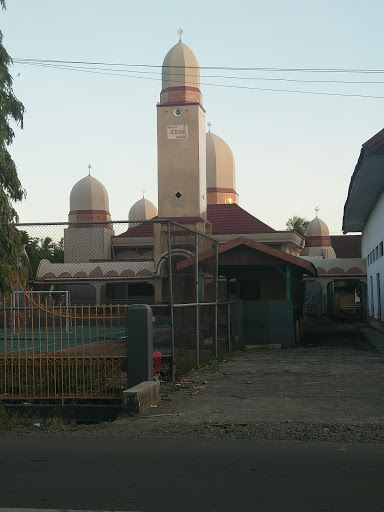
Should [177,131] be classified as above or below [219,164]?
below

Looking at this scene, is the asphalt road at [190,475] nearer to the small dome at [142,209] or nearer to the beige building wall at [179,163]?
the beige building wall at [179,163]

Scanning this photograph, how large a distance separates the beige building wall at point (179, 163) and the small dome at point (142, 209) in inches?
789

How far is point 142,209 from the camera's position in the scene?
68.3 meters

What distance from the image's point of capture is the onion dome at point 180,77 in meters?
46.9

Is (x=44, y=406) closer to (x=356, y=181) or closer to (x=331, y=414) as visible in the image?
(x=331, y=414)

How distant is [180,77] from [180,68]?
1.92ft

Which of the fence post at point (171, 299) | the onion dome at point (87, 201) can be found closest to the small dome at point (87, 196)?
the onion dome at point (87, 201)

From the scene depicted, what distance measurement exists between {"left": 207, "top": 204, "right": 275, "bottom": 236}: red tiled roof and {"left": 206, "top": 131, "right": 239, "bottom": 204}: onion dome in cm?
709

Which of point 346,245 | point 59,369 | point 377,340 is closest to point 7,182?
point 59,369

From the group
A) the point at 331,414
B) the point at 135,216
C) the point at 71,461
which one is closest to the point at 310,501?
the point at 71,461

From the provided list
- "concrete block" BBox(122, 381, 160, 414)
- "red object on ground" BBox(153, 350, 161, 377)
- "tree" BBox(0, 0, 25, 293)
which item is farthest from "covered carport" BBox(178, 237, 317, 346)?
"tree" BBox(0, 0, 25, 293)

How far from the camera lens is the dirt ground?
368 inches

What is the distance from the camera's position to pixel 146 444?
8.47m

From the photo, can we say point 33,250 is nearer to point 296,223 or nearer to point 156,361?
point 156,361
